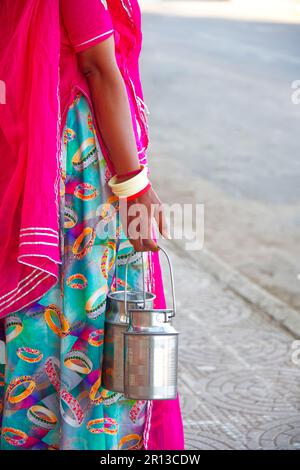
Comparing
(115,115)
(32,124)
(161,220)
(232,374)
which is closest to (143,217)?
(161,220)

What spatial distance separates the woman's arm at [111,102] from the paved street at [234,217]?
147cm

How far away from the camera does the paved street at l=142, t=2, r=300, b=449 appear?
3.83 meters

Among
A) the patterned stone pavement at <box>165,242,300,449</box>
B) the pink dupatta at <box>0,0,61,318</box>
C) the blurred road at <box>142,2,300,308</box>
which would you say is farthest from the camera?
the blurred road at <box>142,2,300,308</box>

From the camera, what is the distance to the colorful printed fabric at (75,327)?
2414 millimetres

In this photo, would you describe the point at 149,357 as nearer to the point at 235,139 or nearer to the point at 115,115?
the point at 115,115

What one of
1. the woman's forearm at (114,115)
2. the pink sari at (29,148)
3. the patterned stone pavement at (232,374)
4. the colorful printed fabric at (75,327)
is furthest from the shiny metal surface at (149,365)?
the patterned stone pavement at (232,374)

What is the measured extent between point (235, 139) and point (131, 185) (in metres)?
7.79

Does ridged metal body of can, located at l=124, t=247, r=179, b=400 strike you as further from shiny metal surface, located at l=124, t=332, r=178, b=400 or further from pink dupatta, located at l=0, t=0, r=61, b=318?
pink dupatta, located at l=0, t=0, r=61, b=318

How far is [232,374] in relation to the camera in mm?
4176

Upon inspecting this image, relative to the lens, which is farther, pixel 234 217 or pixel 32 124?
pixel 234 217

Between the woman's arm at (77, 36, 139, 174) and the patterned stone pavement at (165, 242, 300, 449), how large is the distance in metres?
1.45

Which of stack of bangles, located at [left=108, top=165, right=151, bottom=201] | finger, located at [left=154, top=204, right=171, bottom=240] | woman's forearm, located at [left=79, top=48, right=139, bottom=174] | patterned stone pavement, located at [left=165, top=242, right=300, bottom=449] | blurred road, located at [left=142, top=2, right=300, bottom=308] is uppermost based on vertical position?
woman's forearm, located at [left=79, top=48, right=139, bottom=174]

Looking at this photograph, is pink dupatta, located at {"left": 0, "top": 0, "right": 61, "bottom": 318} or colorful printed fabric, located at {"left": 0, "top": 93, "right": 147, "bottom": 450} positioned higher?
pink dupatta, located at {"left": 0, "top": 0, "right": 61, "bottom": 318}

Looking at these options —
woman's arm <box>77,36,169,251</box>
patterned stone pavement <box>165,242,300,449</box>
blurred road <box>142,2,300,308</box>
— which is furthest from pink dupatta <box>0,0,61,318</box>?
blurred road <box>142,2,300,308</box>
